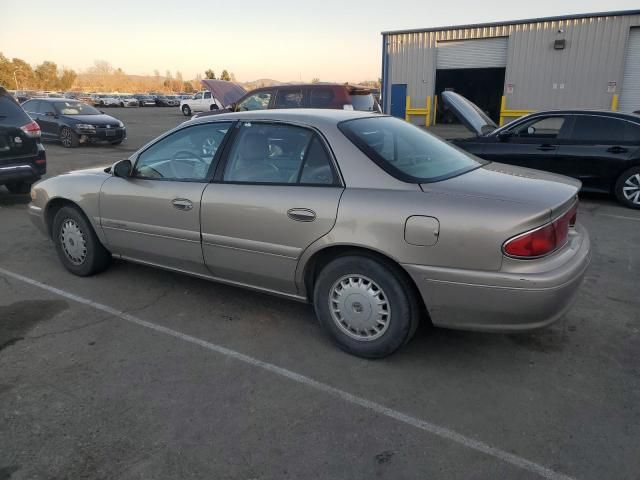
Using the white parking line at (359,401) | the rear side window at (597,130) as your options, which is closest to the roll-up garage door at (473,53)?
the rear side window at (597,130)

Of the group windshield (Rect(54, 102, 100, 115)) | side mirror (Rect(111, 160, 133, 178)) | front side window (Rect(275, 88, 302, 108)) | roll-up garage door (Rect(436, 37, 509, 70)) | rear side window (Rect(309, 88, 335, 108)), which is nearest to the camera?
side mirror (Rect(111, 160, 133, 178))

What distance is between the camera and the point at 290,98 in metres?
11.1

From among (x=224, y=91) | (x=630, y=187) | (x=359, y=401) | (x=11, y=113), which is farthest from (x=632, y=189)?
(x=224, y=91)

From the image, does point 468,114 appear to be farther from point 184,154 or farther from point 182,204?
point 182,204

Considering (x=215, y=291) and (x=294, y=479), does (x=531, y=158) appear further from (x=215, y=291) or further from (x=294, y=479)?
(x=294, y=479)

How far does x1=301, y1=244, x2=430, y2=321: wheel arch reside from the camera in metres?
3.06

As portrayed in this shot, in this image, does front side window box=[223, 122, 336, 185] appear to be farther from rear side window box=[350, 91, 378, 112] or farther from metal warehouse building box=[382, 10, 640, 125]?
metal warehouse building box=[382, 10, 640, 125]


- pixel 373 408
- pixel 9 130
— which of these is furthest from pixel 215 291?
pixel 9 130

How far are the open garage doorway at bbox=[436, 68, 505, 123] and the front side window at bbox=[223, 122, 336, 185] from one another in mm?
24230

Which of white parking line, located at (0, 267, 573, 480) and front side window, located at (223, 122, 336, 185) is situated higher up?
front side window, located at (223, 122, 336, 185)

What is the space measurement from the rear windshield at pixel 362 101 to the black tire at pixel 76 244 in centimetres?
752

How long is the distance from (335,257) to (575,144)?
5.99 metres

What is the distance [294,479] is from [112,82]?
157m

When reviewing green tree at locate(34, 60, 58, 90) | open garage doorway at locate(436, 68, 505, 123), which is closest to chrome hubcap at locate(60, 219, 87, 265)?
open garage doorway at locate(436, 68, 505, 123)
